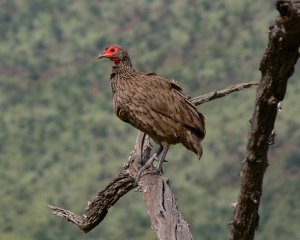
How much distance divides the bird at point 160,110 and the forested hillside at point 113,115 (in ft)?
103

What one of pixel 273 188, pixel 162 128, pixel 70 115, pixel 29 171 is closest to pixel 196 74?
pixel 70 115

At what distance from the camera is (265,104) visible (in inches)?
169

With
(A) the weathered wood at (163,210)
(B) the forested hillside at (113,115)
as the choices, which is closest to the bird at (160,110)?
(A) the weathered wood at (163,210)

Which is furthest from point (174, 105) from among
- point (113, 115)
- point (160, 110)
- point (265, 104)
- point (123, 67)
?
point (113, 115)

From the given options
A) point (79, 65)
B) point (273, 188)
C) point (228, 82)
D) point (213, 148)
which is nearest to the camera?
point (273, 188)

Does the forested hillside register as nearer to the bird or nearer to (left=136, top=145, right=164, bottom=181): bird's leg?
(left=136, top=145, right=164, bottom=181): bird's leg

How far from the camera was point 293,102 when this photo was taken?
5534 centimetres

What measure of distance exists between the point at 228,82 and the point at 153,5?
49.3 ft

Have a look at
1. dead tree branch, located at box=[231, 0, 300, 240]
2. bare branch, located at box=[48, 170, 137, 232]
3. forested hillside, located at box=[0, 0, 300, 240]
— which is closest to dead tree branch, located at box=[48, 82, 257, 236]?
bare branch, located at box=[48, 170, 137, 232]

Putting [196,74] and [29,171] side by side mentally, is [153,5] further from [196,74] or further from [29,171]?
[29,171]

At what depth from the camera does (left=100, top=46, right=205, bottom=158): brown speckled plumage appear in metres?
7.47

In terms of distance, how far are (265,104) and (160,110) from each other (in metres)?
3.27

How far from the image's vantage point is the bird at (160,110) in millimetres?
7473

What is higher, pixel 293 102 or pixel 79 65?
pixel 79 65
